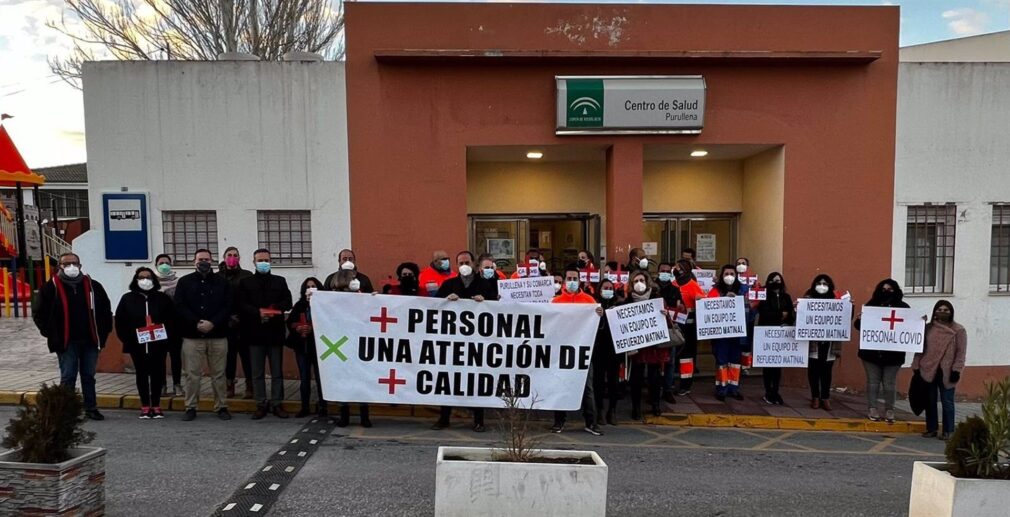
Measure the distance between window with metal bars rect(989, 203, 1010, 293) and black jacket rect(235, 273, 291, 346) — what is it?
11210mm

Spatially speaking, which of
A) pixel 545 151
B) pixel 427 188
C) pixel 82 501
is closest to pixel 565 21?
pixel 545 151

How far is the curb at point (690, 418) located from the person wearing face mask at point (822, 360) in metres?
0.52

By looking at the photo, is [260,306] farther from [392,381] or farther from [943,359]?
[943,359]

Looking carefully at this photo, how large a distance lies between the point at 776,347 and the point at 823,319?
0.72 meters

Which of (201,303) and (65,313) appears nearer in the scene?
(65,313)

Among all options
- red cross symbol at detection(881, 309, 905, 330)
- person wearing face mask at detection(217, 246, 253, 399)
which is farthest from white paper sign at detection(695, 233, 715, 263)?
person wearing face mask at detection(217, 246, 253, 399)

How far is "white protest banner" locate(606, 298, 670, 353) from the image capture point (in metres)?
7.21

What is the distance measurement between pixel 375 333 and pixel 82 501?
330 cm

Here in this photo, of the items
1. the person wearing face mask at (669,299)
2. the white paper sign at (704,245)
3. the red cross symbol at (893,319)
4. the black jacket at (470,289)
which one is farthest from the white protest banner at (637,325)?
the white paper sign at (704,245)

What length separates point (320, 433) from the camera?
675 centimetres

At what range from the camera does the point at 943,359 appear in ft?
23.6

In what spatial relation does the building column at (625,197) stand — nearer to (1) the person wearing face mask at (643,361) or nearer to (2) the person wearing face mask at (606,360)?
(1) the person wearing face mask at (643,361)

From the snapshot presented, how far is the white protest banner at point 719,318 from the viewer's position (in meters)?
8.24

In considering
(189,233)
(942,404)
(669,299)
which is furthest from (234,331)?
(942,404)
